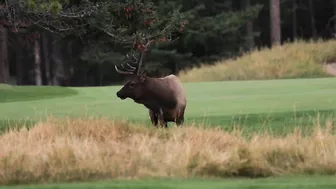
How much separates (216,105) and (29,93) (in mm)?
6799

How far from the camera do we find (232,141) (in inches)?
319

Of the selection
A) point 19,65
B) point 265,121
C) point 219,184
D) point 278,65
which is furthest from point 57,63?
point 219,184

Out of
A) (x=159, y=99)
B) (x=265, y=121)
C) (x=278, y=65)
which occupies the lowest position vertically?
(x=278, y=65)

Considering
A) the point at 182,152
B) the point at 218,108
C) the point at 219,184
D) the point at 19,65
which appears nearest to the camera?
the point at 219,184

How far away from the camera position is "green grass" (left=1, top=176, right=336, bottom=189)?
6156 millimetres

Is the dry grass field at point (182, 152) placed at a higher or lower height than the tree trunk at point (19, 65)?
higher

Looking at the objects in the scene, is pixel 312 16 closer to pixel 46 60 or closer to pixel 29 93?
pixel 46 60

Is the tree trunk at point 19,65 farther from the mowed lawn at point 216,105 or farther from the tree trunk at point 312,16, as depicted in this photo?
the mowed lawn at point 216,105

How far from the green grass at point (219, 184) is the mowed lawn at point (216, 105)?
3.59 metres

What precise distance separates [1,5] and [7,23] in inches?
13.0

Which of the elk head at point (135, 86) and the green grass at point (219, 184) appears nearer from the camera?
the green grass at point (219, 184)

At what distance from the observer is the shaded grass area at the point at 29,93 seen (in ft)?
59.7

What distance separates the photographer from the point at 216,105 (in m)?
13.8

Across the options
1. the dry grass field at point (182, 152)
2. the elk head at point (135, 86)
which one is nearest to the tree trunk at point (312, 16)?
the dry grass field at point (182, 152)
